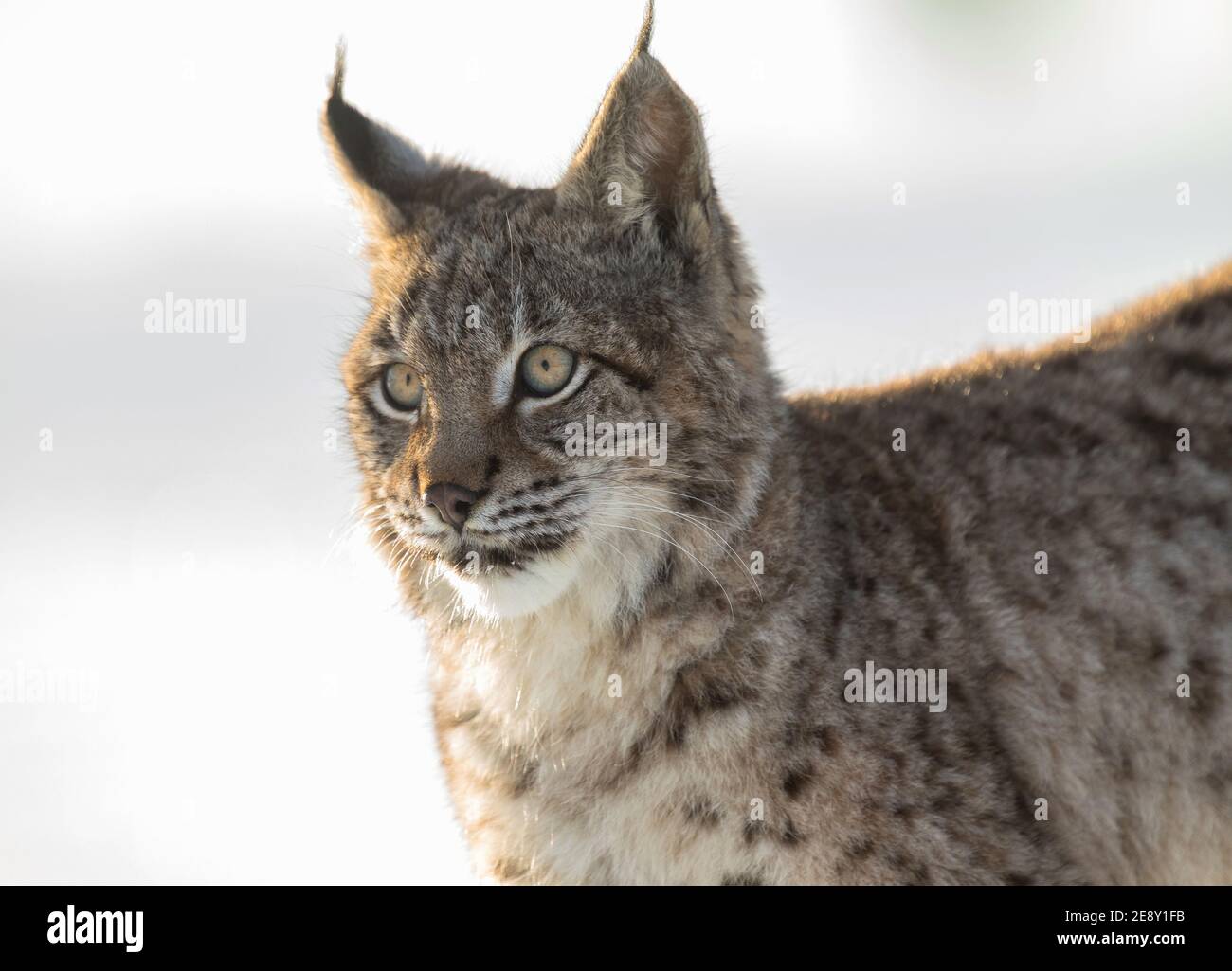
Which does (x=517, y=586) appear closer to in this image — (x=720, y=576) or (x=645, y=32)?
(x=720, y=576)

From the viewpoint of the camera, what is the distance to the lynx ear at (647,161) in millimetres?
6102

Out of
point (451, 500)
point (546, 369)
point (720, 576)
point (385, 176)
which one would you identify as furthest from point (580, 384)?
point (385, 176)

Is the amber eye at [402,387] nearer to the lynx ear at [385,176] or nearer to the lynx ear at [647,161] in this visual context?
the lynx ear at [385,176]

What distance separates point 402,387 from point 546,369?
2.20 feet

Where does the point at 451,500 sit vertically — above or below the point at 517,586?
above

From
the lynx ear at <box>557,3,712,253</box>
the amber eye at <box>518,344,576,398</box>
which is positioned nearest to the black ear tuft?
the lynx ear at <box>557,3,712,253</box>

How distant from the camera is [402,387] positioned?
6.45 m

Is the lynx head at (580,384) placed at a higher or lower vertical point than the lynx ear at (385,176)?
lower

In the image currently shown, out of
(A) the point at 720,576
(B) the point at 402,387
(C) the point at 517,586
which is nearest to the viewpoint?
(C) the point at 517,586

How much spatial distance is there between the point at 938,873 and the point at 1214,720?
62.6 inches

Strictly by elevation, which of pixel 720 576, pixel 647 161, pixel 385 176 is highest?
pixel 385 176

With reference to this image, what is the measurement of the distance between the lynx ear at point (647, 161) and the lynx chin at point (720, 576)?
1 cm

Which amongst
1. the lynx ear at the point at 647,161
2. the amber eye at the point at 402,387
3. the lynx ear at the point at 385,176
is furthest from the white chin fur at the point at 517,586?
the lynx ear at the point at 385,176
